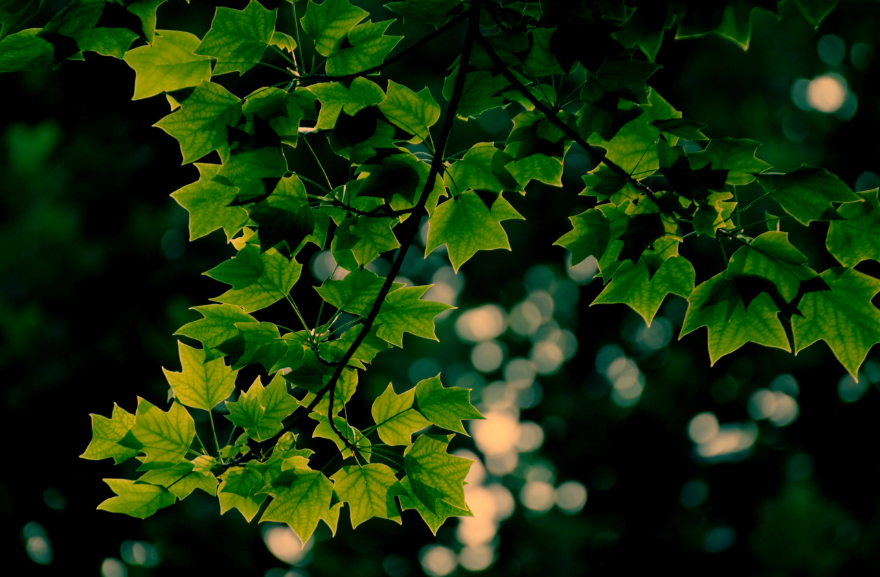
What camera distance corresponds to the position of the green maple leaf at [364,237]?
1.42m

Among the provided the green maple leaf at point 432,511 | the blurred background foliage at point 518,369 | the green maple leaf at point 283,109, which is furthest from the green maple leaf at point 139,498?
the blurred background foliage at point 518,369

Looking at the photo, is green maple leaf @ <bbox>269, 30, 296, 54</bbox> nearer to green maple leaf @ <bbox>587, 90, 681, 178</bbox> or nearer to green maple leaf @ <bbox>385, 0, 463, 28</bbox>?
green maple leaf @ <bbox>385, 0, 463, 28</bbox>

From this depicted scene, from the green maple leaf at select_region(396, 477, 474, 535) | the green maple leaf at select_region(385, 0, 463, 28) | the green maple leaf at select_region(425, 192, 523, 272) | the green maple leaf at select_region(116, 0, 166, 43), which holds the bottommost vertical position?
the green maple leaf at select_region(396, 477, 474, 535)

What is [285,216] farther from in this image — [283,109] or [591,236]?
[591,236]

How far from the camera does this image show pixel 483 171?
1502mm

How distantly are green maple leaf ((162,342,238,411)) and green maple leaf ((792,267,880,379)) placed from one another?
1.40 m

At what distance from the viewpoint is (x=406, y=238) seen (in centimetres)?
139

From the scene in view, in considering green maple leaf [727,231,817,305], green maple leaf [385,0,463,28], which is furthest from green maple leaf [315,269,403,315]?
green maple leaf [727,231,817,305]

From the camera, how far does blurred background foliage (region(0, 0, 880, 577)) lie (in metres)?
7.40

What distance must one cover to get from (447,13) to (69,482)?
8.03 m

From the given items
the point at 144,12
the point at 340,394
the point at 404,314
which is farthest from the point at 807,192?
the point at 144,12

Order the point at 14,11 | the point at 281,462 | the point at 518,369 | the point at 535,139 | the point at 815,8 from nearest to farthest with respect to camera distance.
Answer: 1. the point at 815,8
2. the point at 14,11
3. the point at 535,139
4. the point at 281,462
5. the point at 518,369

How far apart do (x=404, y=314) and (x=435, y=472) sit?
40 cm

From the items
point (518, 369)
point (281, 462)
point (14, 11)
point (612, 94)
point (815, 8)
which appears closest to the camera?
point (815, 8)
